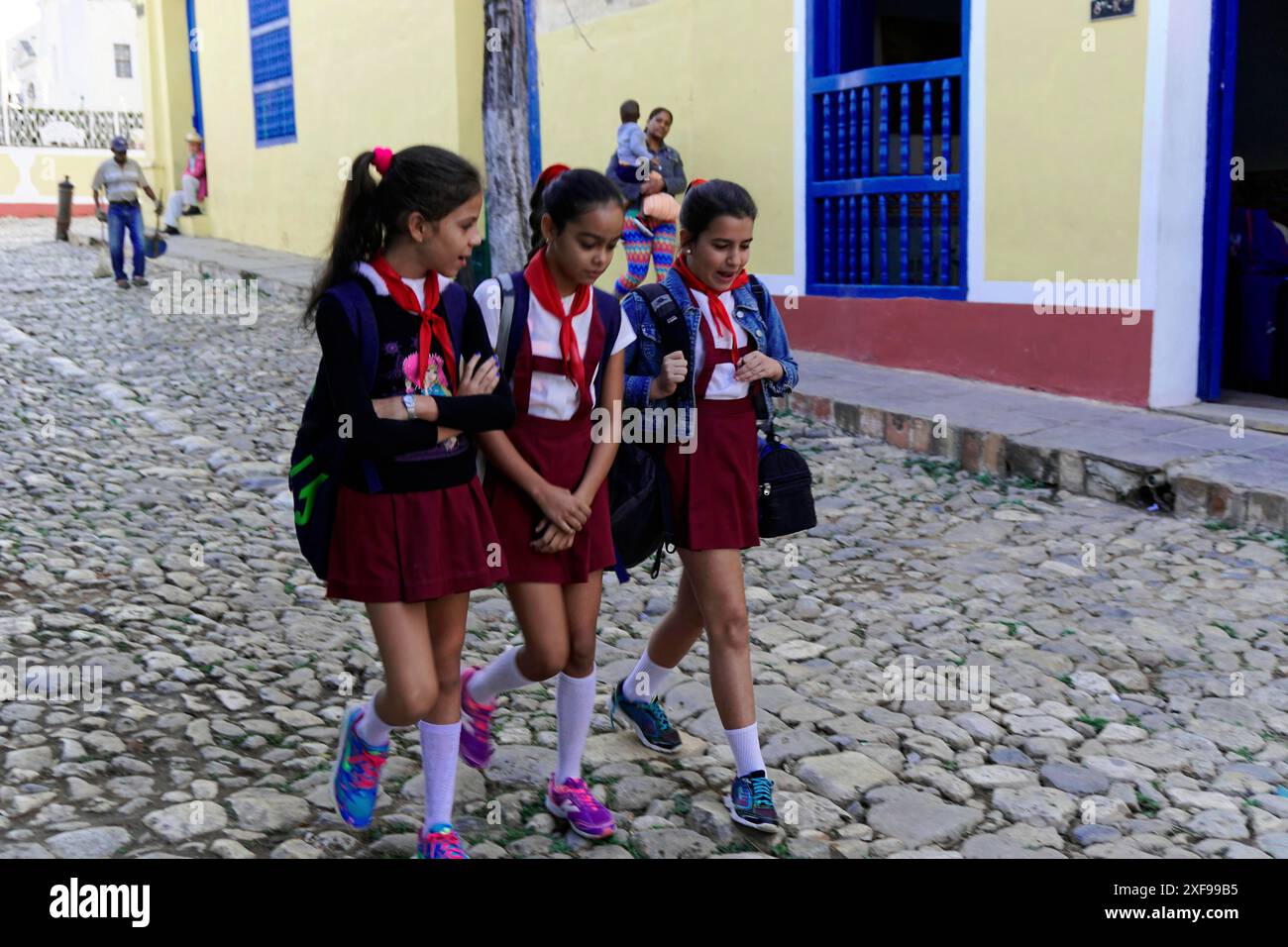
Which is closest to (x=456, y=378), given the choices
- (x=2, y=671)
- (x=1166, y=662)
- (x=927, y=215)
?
(x=2, y=671)

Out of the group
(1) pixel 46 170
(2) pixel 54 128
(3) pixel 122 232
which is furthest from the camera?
(2) pixel 54 128

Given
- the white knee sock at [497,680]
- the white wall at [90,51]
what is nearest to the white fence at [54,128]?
the white wall at [90,51]

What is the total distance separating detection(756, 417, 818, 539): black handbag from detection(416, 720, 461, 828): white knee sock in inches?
37.2

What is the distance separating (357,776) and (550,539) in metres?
0.70

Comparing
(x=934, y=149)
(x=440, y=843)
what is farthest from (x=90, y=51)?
(x=440, y=843)

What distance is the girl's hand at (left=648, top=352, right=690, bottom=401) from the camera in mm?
3041

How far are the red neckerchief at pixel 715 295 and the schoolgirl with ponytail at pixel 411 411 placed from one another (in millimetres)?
617

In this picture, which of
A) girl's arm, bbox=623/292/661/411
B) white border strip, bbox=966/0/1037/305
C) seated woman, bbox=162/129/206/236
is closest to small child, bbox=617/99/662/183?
white border strip, bbox=966/0/1037/305

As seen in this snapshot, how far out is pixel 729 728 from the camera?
3.19 metres

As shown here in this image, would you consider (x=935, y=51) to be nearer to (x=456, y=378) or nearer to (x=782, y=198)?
(x=782, y=198)

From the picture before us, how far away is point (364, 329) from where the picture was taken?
103 inches

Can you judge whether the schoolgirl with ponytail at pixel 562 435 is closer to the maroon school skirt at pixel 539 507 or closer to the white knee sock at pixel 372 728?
the maroon school skirt at pixel 539 507

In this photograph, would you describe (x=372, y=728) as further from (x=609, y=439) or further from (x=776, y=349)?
(x=776, y=349)

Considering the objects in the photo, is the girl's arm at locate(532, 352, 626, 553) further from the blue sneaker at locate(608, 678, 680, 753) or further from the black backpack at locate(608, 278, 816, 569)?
the blue sneaker at locate(608, 678, 680, 753)
